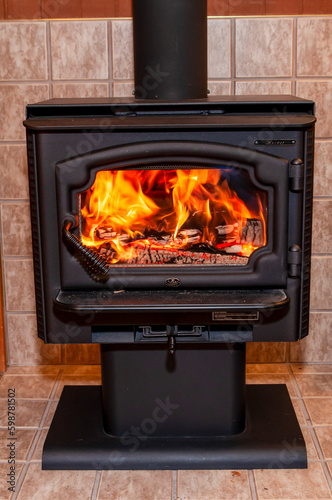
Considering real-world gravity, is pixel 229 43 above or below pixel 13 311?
above

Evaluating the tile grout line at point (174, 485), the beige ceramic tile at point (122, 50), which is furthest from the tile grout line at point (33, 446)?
the beige ceramic tile at point (122, 50)

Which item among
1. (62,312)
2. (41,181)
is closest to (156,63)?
(41,181)

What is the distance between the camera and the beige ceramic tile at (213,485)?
5.08 feet

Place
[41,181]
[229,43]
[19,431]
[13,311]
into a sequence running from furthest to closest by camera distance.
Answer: [13,311], [229,43], [19,431], [41,181]

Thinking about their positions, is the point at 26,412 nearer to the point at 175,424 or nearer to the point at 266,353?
the point at 175,424

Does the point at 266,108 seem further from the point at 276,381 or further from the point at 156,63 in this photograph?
the point at 276,381

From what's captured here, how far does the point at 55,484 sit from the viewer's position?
63.0 inches

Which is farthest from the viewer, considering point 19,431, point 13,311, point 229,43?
point 13,311

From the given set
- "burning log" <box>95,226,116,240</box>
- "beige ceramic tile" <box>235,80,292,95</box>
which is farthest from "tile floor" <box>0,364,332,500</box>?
"beige ceramic tile" <box>235,80,292,95</box>

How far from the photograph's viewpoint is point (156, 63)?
64.9 inches

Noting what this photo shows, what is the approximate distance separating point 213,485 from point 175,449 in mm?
132

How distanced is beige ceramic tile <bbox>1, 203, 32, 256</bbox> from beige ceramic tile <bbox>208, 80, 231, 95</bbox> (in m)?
0.67

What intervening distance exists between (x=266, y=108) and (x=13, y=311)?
1.11 m

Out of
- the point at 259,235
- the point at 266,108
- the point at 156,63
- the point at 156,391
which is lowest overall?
the point at 156,391
